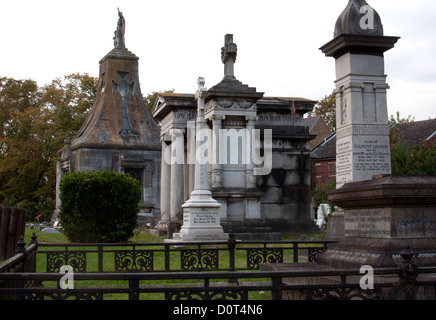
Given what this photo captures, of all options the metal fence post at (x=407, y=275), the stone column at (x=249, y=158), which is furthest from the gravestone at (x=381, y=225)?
the stone column at (x=249, y=158)

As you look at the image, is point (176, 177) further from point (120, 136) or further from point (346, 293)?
point (346, 293)

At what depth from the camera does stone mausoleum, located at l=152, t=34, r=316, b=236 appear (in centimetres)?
2142

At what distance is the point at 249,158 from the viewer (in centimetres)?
2167

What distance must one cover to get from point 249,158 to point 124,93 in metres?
19.4

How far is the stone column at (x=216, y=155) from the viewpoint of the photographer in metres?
21.2

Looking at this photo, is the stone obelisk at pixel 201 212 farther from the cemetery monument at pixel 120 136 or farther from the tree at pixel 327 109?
the tree at pixel 327 109

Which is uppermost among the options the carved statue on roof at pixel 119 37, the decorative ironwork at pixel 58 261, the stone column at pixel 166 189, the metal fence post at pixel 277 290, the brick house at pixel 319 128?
the carved statue on roof at pixel 119 37

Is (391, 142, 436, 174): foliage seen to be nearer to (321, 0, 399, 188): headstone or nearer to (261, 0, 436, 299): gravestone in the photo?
(321, 0, 399, 188): headstone

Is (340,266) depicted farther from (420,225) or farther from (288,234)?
(288,234)

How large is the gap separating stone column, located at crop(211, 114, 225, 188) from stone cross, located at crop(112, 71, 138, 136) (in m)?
17.6

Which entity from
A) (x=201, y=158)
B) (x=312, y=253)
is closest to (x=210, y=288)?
(x=312, y=253)

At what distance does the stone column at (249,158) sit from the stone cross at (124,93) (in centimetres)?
1777
